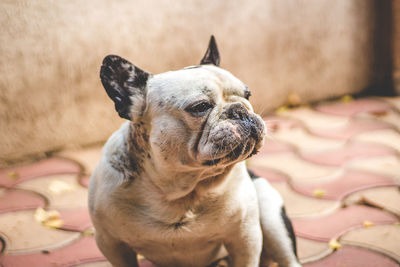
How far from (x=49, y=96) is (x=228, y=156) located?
2.20 meters

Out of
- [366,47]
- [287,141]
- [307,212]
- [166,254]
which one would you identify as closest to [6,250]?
[166,254]

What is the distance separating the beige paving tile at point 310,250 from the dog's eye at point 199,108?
0.94 metres

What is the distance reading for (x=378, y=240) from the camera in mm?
2211

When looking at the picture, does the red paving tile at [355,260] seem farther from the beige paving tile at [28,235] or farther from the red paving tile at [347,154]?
the beige paving tile at [28,235]

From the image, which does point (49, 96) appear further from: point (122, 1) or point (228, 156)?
point (228, 156)

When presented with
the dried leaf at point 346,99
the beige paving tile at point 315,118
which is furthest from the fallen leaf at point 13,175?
the dried leaf at point 346,99

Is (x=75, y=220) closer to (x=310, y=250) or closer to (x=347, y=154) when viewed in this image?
(x=310, y=250)

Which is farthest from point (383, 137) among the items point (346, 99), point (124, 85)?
point (124, 85)

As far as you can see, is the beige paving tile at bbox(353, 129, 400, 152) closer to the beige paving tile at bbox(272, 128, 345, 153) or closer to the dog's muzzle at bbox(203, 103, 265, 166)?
the beige paving tile at bbox(272, 128, 345, 153)

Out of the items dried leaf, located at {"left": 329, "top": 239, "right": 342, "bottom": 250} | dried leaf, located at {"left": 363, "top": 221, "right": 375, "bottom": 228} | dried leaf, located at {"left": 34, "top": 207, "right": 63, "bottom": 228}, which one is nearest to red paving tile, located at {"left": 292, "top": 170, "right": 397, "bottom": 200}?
dried leaf, located at {"left": 363, "top": 221, "right": 375, "bottom": 228}

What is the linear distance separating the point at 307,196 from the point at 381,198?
405 millimetres

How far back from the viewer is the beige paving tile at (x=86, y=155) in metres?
3.32

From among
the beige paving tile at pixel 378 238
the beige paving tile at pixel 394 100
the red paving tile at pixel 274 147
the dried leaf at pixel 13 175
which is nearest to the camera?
the beige paving tile at pixel 378 238

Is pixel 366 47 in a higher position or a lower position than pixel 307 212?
higher
